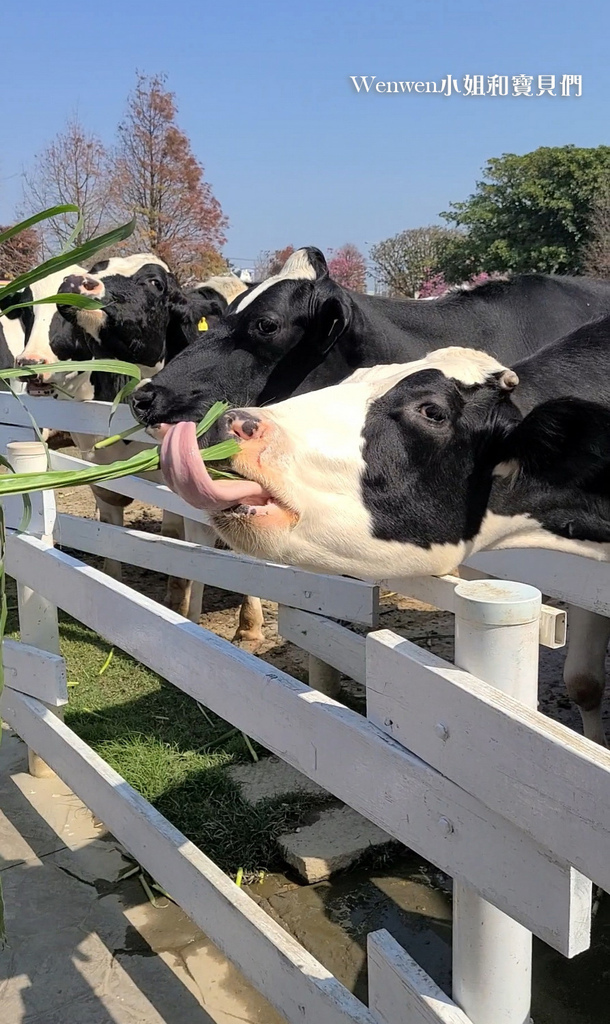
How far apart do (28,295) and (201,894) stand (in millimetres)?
5669

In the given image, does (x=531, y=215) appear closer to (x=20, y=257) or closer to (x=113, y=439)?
(x=20, y=257)

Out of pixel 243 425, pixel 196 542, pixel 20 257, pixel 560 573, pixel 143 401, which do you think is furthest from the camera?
pixel 20 257

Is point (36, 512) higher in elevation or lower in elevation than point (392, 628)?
higher

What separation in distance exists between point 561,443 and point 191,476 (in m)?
0.89

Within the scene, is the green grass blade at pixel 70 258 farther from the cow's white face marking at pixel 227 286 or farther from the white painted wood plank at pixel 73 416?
the cow's white face marking at pixel 227 286

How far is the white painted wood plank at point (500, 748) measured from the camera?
108cm

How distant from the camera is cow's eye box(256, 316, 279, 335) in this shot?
3.53 metres

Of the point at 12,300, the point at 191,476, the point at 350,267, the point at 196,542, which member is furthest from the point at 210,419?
the point at 350,267

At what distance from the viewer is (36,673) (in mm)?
2967

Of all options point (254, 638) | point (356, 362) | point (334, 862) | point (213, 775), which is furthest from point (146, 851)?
point (254, 638)

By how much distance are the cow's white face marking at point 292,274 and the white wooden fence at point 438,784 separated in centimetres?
161

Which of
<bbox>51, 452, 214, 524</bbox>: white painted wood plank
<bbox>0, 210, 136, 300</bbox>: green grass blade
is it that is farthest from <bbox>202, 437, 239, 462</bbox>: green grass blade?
<bbox>51, 452, 214, 524</bbox>: white painted wood plank

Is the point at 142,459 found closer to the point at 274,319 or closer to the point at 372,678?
the point at 372,678

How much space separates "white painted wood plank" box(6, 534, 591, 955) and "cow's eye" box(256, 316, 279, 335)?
1.46 metres
